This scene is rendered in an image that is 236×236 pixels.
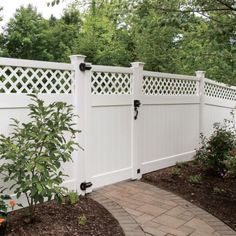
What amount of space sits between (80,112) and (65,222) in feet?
4.24

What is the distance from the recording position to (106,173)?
4.38 meters

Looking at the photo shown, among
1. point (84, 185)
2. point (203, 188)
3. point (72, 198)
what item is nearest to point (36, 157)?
point (72, 198)

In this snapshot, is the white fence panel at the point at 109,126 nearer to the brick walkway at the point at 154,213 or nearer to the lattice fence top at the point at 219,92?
the brick walkway at the point at 154,213

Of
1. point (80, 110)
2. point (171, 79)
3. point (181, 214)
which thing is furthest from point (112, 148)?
point (171, 79)

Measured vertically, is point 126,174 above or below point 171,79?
below

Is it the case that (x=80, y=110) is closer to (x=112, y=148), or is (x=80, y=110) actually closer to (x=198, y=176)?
(x=112, y=148)

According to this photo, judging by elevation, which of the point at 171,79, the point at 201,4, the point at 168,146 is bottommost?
the point at 168,146

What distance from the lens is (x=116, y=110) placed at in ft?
14.6

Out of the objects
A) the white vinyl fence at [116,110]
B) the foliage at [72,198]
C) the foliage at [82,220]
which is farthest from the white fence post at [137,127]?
the foliage at [82,220]

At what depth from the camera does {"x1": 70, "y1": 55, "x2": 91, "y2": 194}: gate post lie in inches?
155

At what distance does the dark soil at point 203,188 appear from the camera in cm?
385

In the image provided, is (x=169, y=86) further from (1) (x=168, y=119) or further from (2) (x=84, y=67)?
(2) (x=84, y=67)

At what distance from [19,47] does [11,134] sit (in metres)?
11.1

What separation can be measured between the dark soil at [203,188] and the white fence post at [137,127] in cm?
21
